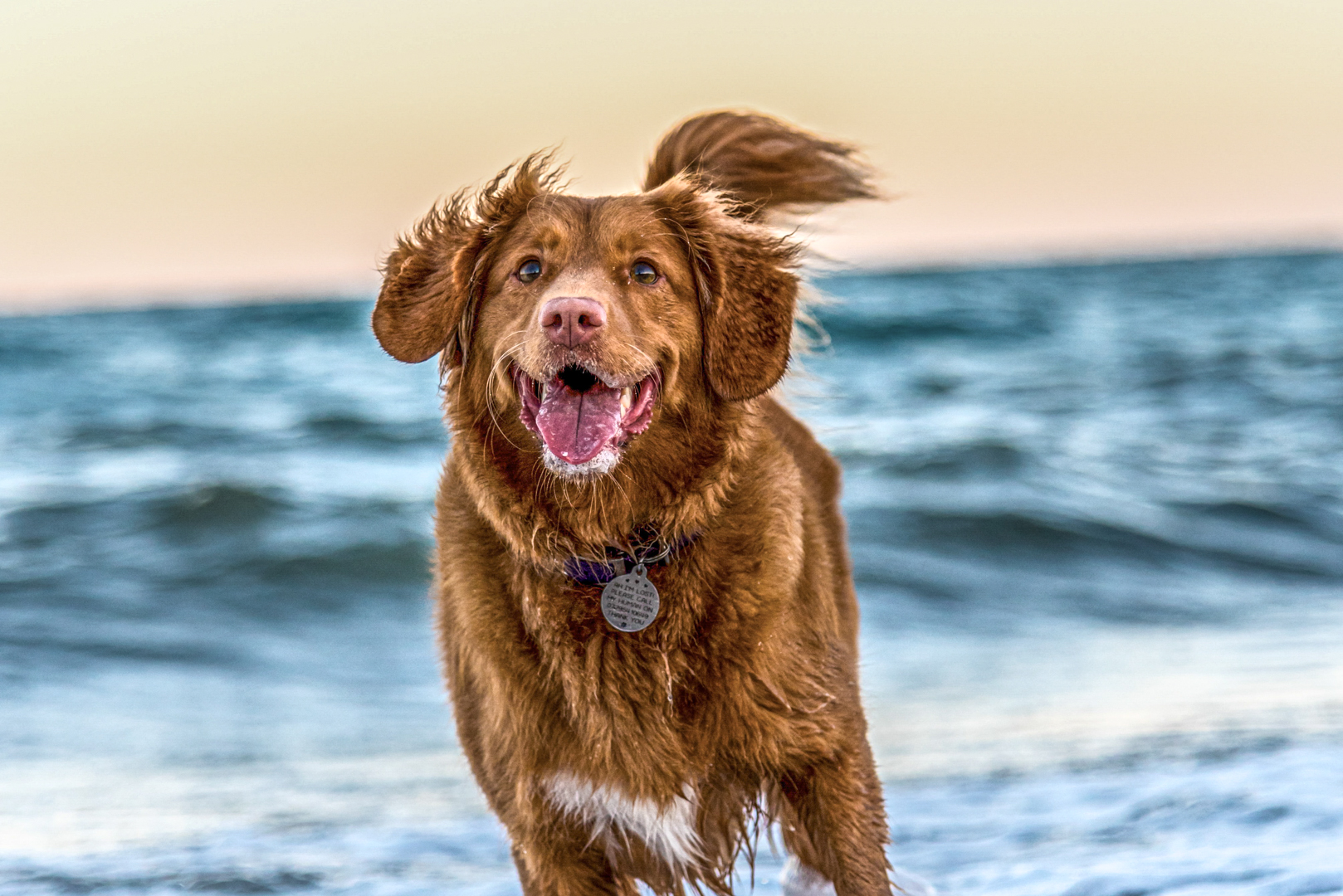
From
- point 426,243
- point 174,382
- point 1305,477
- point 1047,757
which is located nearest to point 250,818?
point 426,243

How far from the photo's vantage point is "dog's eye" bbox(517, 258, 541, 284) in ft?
11.5

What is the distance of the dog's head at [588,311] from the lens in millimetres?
3299

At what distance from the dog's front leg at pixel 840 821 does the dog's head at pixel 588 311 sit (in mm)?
878

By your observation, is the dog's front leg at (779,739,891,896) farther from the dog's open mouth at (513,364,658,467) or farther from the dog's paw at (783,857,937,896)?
the dog's open mouth at (513,364,658,467)

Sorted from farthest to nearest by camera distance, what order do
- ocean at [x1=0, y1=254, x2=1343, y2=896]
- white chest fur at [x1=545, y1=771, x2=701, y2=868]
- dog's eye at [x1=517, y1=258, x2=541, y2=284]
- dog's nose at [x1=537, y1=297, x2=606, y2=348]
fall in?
ocean at [x1=0, y1=254, x2=1343, y2=896] < dog's eye at [x1=517, y1=258, x2=541, y2=284] < white chest fur at [x1=545, y1=771, x2=701, y2=868] < dog's nose at [x1=537, y1=297, x2=606, y2=348]

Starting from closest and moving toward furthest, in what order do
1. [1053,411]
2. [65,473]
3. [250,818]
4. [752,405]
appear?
[752,405] < [250,818] < [65,473] < [1053,411]

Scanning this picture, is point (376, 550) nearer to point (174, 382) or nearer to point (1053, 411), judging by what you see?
point (1053, 411)

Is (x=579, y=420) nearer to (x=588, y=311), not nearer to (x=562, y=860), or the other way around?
(x=588, y=311)

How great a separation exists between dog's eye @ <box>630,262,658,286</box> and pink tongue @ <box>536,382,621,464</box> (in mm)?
308

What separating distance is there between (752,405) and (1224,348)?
54.2ft

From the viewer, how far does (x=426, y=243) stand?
3.76 meters

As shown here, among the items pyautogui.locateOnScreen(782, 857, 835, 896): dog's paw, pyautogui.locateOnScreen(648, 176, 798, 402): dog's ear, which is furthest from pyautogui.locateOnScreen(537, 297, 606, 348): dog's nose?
pyautogui.locateOnScreen(782, 857, 835, 896): dog's paw

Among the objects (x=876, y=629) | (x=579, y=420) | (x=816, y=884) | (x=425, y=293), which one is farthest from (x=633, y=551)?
(x=876, y=629)

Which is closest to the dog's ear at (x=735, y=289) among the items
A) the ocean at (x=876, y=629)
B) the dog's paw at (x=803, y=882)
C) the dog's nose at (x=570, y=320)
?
the dog's nose at (x=570, y=320)
